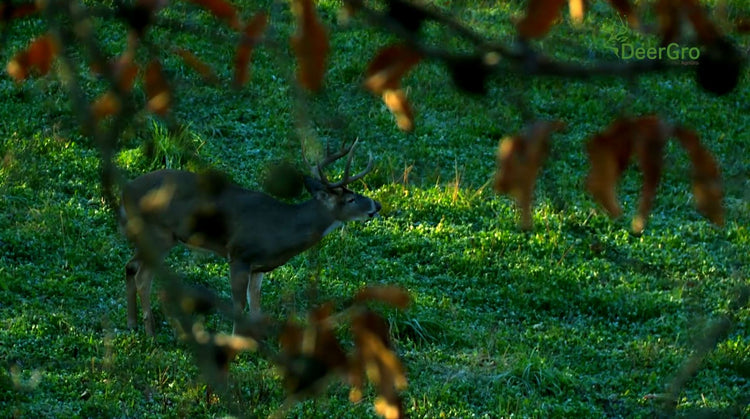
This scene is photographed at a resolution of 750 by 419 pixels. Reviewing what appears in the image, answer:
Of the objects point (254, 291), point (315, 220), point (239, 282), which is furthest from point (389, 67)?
point (315, 220)

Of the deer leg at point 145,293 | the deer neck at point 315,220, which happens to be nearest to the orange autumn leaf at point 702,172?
the deer leg at point 145,293

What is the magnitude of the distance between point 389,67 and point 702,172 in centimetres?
70

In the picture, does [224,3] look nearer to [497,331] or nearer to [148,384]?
[148,384]

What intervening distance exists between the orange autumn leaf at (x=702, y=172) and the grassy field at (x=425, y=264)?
394 centimetres

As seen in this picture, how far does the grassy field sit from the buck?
29 cm

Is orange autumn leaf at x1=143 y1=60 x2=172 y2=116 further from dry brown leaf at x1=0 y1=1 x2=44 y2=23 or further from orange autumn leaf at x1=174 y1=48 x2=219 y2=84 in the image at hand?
dry brown leaf at x1=0 y1=1 x2=44 y2=23

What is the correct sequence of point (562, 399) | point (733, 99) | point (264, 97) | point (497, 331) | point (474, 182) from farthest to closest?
point (733, 99) < point (264, 97) < point (474, 182) < point (497, 331) < point (562, 399)

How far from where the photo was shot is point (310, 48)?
212 cm

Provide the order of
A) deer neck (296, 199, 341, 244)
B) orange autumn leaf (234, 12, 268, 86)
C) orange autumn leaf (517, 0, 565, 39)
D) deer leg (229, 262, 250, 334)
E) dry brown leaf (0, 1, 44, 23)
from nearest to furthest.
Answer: orange autumn leaf (517, 0, 565, 39)
orange autumn leaf (234, 12, 268, 86)
dry brown leaf (0, 1, 44, 23)
deer leg (229, 262, 250, 334)
deer neck (296, 199, 341, 244)

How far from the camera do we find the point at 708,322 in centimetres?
955

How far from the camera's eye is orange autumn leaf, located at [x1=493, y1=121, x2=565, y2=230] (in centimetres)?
210

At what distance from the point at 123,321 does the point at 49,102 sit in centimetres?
404

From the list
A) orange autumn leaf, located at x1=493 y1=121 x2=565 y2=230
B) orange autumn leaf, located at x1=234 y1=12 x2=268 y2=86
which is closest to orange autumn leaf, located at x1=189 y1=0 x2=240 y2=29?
orange autumn leaf, located at x1=234 y1=12 x2=268 y2=86

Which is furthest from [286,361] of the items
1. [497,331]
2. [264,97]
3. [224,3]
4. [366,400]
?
[264,97]
